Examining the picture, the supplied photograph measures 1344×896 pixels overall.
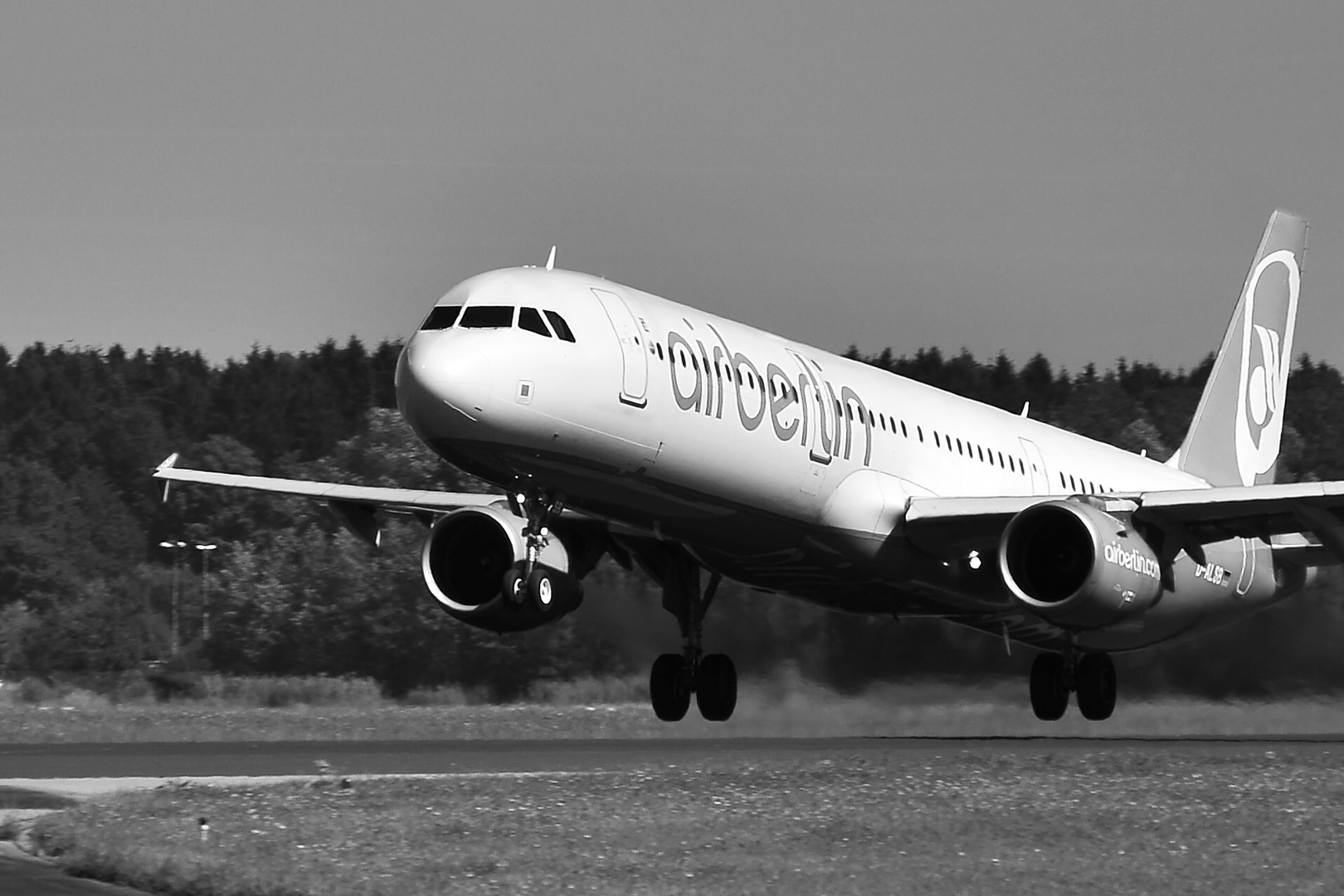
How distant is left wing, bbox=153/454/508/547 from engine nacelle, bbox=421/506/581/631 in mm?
2699

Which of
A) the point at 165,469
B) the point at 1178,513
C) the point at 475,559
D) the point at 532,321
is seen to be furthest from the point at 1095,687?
the point at 165,469

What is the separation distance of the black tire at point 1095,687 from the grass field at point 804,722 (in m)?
1.06

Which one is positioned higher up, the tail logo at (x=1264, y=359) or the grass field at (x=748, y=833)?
the tail logo at (x=1264, y=359)

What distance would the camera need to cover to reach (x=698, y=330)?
85.7 ft

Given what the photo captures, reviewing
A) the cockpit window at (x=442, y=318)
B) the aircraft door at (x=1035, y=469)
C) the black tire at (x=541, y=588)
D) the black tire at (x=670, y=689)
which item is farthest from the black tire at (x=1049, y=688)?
the cockpit window at (x=442, y=318)

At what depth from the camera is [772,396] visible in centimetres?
2667

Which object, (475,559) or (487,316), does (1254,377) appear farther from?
(487,316)

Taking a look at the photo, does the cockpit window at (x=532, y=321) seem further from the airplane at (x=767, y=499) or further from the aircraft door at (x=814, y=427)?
the aircraft door at (x=814, y=427)

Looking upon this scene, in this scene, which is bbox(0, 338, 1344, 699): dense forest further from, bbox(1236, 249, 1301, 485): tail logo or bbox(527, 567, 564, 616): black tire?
bbox(527, 567, 564, 616): black tire

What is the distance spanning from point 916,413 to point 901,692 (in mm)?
6001

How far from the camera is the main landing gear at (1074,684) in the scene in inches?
1305

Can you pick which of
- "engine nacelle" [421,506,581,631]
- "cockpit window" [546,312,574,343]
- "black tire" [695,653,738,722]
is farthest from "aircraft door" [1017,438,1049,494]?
"cockpit window" [546,312,574,343]

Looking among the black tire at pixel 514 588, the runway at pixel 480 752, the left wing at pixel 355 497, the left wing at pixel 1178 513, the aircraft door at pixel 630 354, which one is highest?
the aircraft door at pixel 630 354

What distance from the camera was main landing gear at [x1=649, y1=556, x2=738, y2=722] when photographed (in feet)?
101
